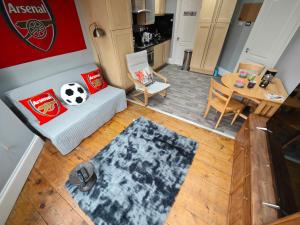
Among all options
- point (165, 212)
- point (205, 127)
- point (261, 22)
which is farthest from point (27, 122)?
point (261, 22)

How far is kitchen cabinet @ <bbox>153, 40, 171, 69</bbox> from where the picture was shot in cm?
385

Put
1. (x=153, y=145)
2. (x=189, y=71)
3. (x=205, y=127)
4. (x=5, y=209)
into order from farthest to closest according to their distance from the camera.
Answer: (x=189, y=71)
(x=205, y=127)
(x=153, y=145)
(x=5, y=209)

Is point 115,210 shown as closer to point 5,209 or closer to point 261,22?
point 5,209

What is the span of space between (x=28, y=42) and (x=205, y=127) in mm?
2803

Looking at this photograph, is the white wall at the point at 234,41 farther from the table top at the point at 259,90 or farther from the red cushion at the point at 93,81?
the red cushion at the point at 93,81

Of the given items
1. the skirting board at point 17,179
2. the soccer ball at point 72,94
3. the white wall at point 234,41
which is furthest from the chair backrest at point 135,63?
the white wall at point 234,41

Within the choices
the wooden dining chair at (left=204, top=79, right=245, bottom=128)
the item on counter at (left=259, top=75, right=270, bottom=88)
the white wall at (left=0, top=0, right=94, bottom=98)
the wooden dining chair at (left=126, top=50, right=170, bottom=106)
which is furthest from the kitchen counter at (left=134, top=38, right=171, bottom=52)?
the item on counter at (left=259, top=75, right=270, bottom=88)

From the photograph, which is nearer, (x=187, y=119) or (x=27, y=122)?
(x=27, y=122)

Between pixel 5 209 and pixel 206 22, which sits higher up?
pixel 206 22

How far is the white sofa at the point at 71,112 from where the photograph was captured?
163cm

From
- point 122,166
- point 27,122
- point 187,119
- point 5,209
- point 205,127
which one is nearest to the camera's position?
point 5,209

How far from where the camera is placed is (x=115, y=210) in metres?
1.28

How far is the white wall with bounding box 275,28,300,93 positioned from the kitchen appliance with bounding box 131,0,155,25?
303cm

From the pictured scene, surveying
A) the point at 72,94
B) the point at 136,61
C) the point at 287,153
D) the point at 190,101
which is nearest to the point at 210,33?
the point at 190,101
